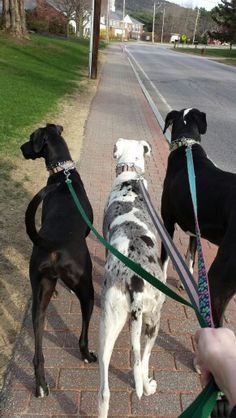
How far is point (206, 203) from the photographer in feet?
11.6

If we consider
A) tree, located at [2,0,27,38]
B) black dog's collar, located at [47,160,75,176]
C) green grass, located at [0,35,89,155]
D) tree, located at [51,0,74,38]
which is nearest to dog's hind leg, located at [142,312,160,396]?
black dog's collar, located at [47,160,75,176]

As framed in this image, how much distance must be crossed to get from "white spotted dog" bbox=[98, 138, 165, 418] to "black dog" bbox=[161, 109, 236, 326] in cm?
48

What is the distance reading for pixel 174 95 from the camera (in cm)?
1702

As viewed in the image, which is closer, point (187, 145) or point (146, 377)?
point (146, 377)

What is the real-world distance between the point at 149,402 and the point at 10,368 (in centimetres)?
109

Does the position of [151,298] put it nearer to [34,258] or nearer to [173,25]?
[34,258]

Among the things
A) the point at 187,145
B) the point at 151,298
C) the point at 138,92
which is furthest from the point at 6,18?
the point at 151,298

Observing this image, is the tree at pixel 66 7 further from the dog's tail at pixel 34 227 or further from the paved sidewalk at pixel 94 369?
the dog's tail at pixel 34 227

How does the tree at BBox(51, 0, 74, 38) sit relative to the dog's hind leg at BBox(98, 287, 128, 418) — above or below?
above

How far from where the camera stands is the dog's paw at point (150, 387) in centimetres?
310

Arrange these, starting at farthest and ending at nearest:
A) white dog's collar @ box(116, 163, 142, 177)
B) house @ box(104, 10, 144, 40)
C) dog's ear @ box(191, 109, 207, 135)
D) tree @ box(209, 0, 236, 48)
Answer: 1. house @ box(104, 10, 144, 40)
2. tree @ box(209, 0, 236, 48)
3. dog's ear @ box(191, 109, 207, 135)
4. white dog's collar @ box(116, 163, 142, 177)

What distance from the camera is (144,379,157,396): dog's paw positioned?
10.2 feet

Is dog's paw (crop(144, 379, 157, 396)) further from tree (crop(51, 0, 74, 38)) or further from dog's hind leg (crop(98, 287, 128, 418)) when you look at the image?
tree (crop(51, 0, 74, 38))

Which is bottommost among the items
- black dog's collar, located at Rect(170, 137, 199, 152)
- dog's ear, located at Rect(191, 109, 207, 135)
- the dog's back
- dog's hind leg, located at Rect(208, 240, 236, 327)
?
dog's hind leg, located at Rect(208, 240, 236, 327)
